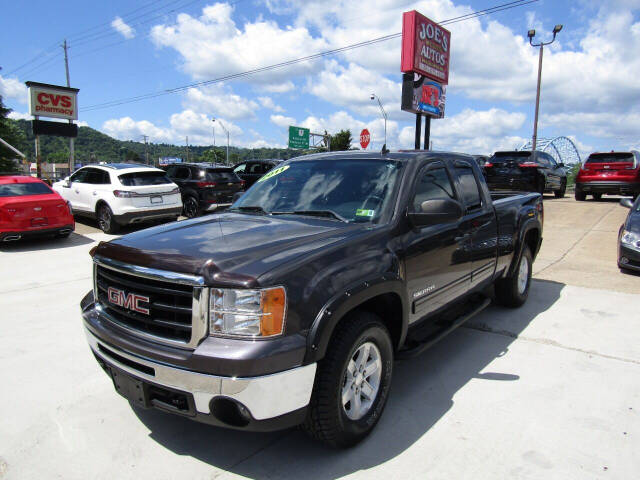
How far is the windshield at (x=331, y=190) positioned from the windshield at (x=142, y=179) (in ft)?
27.1

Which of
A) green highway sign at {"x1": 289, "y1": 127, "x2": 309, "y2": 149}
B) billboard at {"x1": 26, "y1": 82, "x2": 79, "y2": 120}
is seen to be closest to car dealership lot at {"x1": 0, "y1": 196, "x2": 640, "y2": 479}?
billboard at {"x1": 26, "y1": 82, "x2": 79, "y2": 120}

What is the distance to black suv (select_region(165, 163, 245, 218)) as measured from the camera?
13.8 m

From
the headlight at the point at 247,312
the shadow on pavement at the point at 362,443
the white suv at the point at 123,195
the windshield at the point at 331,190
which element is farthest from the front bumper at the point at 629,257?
the white suv at the point at 123,195

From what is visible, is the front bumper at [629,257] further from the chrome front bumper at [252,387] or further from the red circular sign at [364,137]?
the red circular sign at [364,137]

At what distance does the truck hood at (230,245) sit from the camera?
7.50 ft

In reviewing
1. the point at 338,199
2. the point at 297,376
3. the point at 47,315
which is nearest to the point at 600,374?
the point at 338,199

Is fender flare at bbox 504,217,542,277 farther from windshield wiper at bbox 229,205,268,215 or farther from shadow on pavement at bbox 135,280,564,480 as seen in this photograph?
windshield wiper at bbox 229,205,268,215

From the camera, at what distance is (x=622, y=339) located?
14.5ft

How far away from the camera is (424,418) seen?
302 cm

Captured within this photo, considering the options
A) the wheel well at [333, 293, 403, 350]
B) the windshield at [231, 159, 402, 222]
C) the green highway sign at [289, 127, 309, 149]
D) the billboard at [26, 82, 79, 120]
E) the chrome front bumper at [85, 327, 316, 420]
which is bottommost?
the chrome front bumper at [85, 327, 316, 420]

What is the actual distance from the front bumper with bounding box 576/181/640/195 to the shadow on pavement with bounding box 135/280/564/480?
14388mm

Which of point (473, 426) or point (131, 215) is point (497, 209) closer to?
point (473, 426)

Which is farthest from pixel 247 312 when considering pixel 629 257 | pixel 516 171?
pixel 516 171

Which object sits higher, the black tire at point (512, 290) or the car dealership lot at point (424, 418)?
the black tire at point (512, 290)
